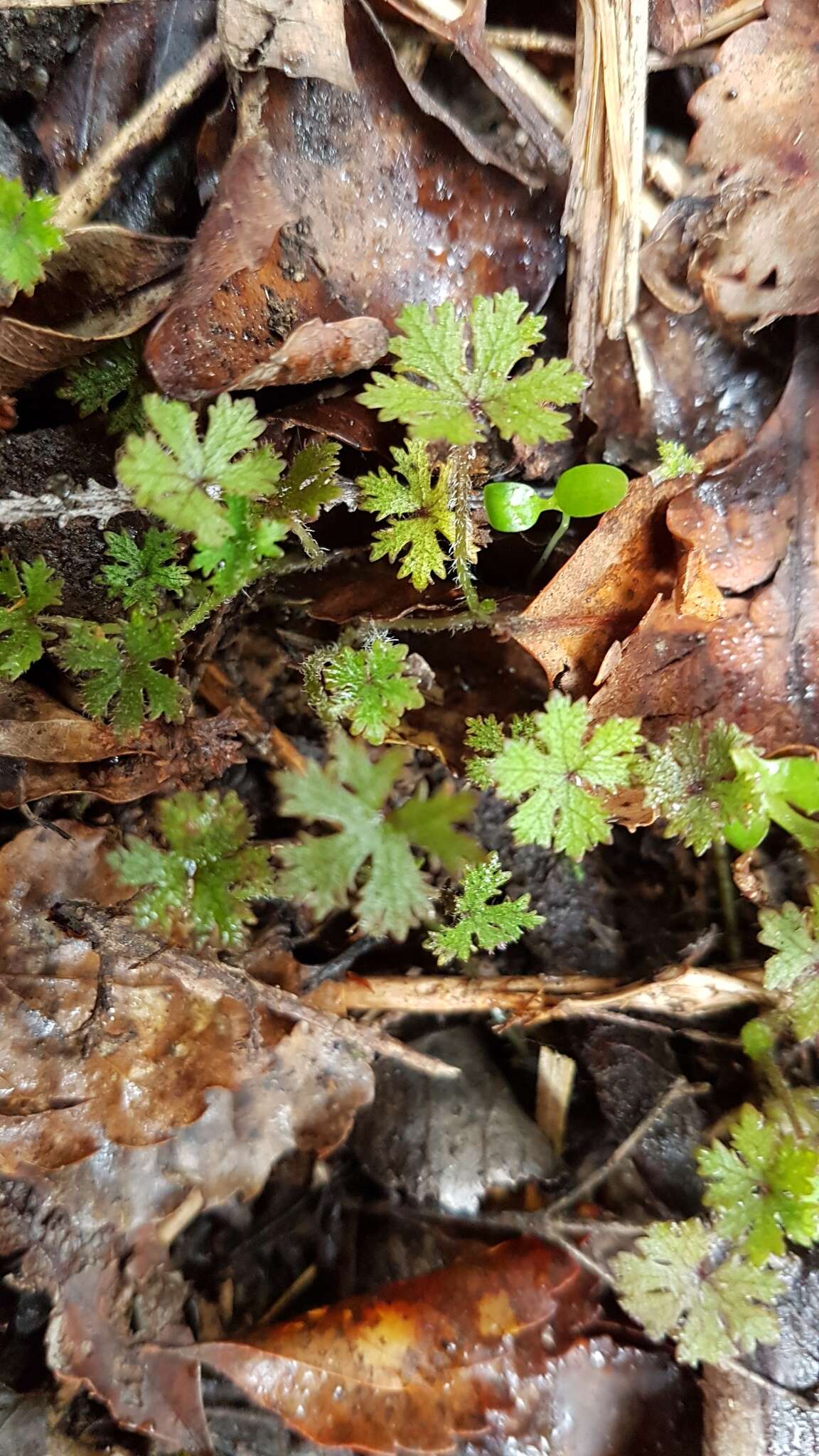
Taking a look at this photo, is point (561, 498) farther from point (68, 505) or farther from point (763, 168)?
point (68, 505)

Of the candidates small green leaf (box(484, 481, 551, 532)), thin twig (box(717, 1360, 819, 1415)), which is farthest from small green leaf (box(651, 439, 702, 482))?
thin twig (box(717, 1360, 819, 1415))

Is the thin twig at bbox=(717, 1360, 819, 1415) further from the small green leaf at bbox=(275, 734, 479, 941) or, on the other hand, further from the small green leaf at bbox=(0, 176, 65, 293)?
the small green leaf at bbox=(0, 176, 65, 293)

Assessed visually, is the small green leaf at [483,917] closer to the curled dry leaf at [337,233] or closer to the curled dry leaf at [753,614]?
the curled dry leaf at [753,614]

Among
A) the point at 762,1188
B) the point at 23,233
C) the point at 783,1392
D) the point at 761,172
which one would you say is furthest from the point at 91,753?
the point at 783,1392

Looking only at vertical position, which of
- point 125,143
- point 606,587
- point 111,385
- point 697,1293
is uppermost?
point 125,143

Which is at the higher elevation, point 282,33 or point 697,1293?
point 282,33

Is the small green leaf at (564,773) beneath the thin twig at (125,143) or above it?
beneath

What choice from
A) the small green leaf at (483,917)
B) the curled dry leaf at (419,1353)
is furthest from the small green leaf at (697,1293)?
the small green leaf at (483,917)
